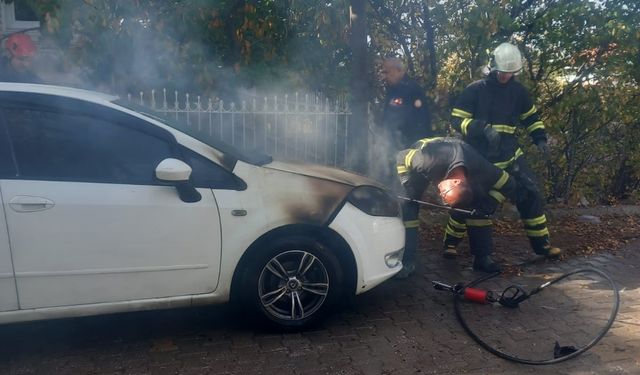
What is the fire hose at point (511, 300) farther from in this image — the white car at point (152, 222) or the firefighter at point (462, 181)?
the white car at point (152, 222)

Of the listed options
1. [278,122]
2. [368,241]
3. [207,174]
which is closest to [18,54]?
[278,122]

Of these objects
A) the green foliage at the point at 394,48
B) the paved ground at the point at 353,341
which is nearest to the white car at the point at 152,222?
the paved ground at the point at 353,341

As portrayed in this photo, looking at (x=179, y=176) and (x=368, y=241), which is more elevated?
(x=179, y=176)

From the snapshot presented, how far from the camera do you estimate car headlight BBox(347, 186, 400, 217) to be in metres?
4.18

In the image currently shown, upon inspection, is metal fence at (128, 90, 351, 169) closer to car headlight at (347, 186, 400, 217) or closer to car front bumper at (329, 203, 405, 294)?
car headlight at (347, 186, 400, 217)

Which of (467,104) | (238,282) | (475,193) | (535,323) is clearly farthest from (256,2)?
(535,323)

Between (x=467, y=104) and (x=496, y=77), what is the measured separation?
356mm

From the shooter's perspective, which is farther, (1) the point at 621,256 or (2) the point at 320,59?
(2) the point at 320,59

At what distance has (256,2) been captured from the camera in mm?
7129

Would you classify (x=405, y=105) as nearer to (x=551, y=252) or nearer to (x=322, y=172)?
(x=322, y=172)

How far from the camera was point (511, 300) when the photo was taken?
14.8 ft

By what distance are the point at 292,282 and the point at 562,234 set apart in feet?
13.0

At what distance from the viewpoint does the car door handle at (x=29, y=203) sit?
11.4ft

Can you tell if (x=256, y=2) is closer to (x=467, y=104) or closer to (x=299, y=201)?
(x=467, y=104)
